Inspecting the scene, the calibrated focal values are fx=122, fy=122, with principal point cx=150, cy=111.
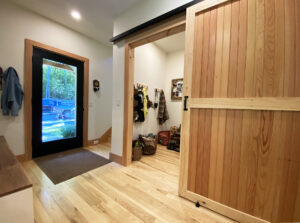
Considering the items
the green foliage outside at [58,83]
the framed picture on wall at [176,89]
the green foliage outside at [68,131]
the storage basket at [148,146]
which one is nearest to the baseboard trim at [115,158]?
the storage basket at [148,146]

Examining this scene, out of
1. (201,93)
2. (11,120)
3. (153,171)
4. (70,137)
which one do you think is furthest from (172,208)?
(11,120)

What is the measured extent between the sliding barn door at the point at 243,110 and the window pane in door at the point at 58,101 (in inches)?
103

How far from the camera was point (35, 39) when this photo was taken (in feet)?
7.36

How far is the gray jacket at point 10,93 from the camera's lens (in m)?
1.94

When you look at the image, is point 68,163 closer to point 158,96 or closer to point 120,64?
point 120,64

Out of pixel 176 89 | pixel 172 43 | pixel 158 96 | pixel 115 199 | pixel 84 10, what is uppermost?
pixel 172 43

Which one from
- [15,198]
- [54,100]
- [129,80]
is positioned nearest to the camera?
[15,198]

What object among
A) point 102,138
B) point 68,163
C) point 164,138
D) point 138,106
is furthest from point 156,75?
point 68,163

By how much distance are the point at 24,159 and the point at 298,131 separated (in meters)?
3.69

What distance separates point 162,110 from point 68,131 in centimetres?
246

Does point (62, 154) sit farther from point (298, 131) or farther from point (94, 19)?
point (298, 131)

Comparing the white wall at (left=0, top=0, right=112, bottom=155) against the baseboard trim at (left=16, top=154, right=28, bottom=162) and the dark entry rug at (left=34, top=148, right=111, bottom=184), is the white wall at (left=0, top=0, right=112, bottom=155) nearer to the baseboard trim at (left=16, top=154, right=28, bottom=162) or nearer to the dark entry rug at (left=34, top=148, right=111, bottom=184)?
the baseboard trim at (left=16, top=154, right=28, bottom=162)

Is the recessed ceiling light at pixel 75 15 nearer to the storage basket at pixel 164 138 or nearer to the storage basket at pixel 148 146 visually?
the storage basket at pixel 148 146

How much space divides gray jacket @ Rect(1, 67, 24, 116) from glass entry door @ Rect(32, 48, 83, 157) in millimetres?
265
